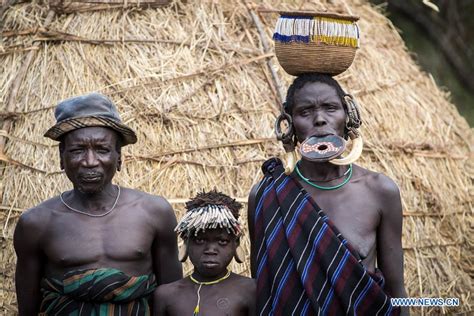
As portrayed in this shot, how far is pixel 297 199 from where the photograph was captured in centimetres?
421

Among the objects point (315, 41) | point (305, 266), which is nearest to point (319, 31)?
point (315, 41)

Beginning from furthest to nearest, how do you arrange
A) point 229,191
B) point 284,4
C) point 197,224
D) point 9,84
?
1. point 284,4
2. point 9,84
3. point 229,191
4. point 197,224

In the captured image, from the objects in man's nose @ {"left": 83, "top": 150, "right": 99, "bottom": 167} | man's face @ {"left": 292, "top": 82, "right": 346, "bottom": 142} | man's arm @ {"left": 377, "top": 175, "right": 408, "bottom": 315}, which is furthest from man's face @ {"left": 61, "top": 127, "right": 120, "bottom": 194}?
man's arm @ {"left": 377, "top": 175, "right": 408, "bottom": 315}

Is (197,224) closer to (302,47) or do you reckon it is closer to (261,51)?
(302,47)

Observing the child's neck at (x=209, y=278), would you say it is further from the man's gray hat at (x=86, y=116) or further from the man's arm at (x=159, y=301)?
the man's gray hat at (x=86, y=116)

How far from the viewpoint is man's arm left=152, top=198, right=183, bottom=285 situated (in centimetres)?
447

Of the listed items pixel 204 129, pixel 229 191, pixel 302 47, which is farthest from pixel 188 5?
pixel 302 47

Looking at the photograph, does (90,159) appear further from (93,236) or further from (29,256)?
(29,256)

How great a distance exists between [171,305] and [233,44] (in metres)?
2.74

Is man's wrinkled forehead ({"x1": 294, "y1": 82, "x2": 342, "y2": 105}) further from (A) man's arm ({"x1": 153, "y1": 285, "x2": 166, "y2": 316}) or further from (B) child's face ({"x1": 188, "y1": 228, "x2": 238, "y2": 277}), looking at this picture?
(A) man's arm ({"x1": 153, "y1": 285, "x2": 166, "y2": 316})

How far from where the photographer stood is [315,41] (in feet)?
14.0

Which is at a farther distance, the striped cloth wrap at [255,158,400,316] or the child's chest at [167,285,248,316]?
the child's chest at [167,285,248,316]

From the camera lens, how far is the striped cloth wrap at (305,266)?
4.04 metres

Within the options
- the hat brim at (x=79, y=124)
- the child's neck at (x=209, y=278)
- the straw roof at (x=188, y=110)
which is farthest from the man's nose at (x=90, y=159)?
the straw roof at (x=188, y=110)
